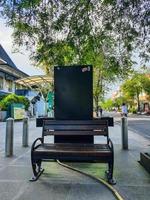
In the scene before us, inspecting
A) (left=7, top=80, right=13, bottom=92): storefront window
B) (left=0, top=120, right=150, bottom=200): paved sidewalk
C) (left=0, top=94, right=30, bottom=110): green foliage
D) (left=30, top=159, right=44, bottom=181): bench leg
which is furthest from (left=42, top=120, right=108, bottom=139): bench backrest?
(left=7, top=80, right=13, bottom=92): storefront window

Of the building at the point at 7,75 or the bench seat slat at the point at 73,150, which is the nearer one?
the bench seat slat at the point at 73,150

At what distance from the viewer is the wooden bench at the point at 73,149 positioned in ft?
22.3

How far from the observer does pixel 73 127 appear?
8.42 metres

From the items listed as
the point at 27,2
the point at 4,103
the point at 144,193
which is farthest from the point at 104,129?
the point at 4,103

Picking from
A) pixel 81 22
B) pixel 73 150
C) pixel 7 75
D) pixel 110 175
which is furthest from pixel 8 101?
pixel 110 175

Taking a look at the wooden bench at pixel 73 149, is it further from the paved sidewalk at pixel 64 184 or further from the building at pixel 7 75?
the building at pixel 7 75

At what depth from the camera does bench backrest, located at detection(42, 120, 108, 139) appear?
27.4 feet

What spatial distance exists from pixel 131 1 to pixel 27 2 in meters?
2.21

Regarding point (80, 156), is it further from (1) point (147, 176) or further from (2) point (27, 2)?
(2) point (27, 2)

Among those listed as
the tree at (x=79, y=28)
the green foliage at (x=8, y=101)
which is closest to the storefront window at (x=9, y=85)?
the green foliage at (x=8, y=101)

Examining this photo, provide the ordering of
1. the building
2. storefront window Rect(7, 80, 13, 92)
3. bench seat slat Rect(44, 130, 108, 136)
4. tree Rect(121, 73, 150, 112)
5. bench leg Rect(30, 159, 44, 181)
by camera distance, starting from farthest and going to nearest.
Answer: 1. tree Rect(121, 73, 150, 112)
2. storefront window Rect(7, 80, 13, 92)
3. the building
4. bench seat slat Rect(44, 130, 108, 136)
5. bench leg Rect(30, 159, 44, 181)

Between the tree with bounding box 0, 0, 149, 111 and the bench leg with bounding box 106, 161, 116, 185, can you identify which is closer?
the bench leg with bounding box 106, 161, 116, 185

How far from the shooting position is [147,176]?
7418 millimetres

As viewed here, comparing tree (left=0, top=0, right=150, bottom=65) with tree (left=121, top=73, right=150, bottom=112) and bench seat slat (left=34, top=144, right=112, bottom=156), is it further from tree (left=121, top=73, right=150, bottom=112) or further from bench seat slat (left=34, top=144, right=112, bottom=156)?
tree (left=121, top=73, right=150, bottom=112)
